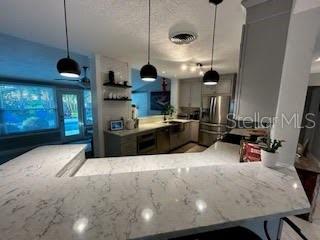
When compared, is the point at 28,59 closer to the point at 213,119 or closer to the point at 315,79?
the point at 213,119

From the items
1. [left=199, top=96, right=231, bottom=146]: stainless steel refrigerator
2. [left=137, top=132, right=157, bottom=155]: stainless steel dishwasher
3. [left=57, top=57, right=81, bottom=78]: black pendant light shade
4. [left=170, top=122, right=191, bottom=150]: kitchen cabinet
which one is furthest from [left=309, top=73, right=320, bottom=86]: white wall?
[left=57, top=57, right=81, bottom=78]: black pendant light shade

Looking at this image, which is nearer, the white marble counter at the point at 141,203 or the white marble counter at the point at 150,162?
the white marble counter at the point at 141,203

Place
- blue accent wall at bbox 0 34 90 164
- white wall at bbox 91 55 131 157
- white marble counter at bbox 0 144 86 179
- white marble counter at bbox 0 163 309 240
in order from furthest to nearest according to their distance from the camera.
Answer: white wall at bbox 91 55 131 157 < blue accent wall at bbox 0 34 90 164 < white marble counter at bbox 0 144 86 179 < white marble counter at bbox 0 163 309 240

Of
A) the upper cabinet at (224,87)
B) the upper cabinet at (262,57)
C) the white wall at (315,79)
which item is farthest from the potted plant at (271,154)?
the white wall at (315,79)

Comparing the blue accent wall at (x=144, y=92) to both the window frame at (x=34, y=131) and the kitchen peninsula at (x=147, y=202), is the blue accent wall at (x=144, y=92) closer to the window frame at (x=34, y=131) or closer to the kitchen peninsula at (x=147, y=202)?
the window frame at (x=34, y=131)

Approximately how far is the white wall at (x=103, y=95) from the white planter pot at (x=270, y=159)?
2.95m

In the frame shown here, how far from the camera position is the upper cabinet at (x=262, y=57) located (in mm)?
1155

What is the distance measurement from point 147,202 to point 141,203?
0.03 m

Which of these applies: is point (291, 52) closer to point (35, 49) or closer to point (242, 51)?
point (242, 51)

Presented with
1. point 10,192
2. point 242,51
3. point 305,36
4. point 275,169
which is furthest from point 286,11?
point 10,192

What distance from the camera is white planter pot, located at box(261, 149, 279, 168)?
1.22 meters

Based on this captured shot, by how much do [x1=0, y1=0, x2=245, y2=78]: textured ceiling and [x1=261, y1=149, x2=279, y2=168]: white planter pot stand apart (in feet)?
4.44

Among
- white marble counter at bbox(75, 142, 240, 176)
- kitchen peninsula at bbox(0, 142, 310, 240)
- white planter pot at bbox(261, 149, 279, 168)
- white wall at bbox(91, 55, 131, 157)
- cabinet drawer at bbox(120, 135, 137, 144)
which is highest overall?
white wall at bbox(91, 55, 131, 157)

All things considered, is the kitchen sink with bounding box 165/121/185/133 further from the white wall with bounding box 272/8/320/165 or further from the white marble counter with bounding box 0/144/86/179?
the white wall with bounding box 272/8/320/165
